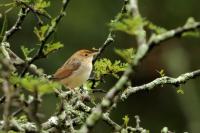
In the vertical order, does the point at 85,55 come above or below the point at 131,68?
above

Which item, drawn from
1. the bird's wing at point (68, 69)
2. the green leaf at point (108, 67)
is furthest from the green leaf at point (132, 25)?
the bird's wing at point (68, 69)

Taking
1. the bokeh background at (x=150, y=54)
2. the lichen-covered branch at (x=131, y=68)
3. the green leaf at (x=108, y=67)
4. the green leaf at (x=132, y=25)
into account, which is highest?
the bokeh background at (x=150, y=54)

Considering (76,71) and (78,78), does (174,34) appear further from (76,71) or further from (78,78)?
(76,71)

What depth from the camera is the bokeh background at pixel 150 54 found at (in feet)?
57.5

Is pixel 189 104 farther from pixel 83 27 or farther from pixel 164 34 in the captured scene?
pixel 164 34

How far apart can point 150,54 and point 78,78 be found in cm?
1126

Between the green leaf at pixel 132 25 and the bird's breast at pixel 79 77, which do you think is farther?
the bird's breast at pixel 79 77

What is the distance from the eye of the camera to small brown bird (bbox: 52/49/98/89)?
6301 mm

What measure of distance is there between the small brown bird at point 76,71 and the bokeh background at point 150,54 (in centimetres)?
897

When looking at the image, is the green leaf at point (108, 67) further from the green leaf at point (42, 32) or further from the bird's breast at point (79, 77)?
the green leaf at point (42, 32)

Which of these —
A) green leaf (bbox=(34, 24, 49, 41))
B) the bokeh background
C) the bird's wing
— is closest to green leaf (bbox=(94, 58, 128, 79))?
green leaf (bbox=(34, 24, 49, 41))

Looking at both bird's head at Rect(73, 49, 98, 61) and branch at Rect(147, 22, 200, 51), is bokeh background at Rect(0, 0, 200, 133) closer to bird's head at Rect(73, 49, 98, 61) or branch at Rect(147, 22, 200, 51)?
bird's head at Rect(73, 49, 98, 61)

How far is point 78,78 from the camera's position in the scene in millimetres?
6352

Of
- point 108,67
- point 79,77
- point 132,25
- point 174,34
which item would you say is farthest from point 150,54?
point 174,34
